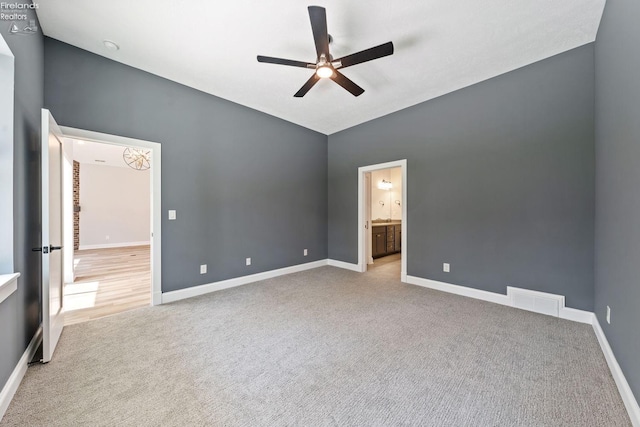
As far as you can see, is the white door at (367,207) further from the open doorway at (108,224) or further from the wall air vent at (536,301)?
the open doorway at (108,224)

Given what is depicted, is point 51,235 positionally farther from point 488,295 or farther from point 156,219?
point 488,295

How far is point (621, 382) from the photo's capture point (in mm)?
1570

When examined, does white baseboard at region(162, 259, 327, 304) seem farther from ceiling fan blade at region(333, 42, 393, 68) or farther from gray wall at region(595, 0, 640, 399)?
gray wall at region(595, 0, 640, 399)

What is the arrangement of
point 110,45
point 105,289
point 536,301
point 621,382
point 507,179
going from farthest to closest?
point 105,289
point 507,179
point 536,301
point 110,45
point 621,382

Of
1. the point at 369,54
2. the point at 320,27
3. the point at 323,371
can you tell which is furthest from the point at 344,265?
the point at 320,27

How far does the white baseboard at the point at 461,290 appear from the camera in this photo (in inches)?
121

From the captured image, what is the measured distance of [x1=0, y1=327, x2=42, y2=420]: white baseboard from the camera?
1435 mm

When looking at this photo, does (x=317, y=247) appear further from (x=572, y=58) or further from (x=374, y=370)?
(x=572, y=58)

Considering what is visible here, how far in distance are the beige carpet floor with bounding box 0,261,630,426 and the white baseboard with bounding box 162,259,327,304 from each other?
0.83 ft

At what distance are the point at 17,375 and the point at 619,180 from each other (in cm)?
439

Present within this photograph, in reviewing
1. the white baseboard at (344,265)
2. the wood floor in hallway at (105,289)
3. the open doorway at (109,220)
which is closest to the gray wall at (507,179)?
the white baseboard at (344,265)

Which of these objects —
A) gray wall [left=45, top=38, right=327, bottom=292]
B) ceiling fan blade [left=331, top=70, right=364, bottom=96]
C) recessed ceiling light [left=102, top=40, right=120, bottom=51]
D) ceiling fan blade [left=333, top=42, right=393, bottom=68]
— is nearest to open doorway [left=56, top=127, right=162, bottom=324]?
gray wall [left=45, top=38, right=327, bottom=292]

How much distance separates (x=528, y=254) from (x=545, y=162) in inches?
42.3

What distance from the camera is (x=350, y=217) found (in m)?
4.95
